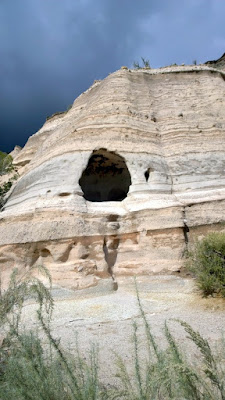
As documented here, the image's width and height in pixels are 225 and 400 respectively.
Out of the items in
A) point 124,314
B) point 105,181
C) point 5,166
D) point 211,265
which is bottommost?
point 124,314

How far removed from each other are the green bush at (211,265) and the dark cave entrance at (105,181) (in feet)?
18.9

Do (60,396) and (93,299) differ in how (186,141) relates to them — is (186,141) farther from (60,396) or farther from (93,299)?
(60,396)

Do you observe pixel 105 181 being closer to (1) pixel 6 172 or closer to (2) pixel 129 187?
(2) pixel 129 187

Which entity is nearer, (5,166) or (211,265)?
→ (211,265)

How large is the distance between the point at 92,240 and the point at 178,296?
8.35 feet

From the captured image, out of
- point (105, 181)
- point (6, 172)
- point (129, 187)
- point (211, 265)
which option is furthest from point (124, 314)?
point (6, 172)

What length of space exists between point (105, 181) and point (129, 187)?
2201 mm

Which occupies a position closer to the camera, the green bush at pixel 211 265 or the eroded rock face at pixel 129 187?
the green bush at pixel 211 265

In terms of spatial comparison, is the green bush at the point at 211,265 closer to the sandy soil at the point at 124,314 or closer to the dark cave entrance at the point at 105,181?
the sandy soil at the point at 124,314

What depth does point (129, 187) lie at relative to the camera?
10.4m

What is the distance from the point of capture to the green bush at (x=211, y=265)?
239 inches

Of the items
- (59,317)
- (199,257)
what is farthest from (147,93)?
(59,317)

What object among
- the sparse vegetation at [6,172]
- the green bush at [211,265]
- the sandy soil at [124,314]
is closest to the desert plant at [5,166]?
the sparse vegetation at [6,172]

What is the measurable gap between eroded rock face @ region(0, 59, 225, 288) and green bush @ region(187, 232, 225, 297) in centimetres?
107
